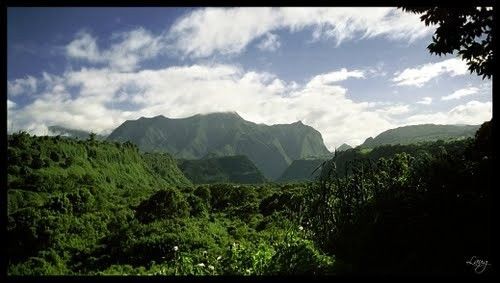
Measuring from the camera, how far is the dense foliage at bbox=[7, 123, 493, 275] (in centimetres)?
792

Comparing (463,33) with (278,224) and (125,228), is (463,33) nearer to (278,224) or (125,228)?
(278,224)

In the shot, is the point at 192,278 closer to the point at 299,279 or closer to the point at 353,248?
the point at 299,279

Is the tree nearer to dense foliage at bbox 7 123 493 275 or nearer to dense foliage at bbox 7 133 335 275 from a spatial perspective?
dense foliage at bbox 7 123 493 275

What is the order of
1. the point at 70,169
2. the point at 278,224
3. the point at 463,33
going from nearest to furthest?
the point at 463,33 → the point at 278,224 → the point at 70,169

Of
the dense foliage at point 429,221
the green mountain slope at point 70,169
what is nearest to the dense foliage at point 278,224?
the dense foliage at point 429,221

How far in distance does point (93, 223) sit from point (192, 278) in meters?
38.4

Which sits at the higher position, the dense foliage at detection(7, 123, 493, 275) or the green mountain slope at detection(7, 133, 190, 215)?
the green mountain slope at detection(7, 133, 190, 215)

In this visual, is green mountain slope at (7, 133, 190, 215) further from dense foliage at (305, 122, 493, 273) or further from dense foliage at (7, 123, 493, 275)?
dense foliage at (305, 122, 493, 273)

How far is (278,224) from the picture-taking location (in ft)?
114

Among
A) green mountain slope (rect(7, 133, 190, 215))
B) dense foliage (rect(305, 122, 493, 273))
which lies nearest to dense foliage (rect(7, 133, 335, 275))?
green mountain slope (rect(7, 133, 190, 215))

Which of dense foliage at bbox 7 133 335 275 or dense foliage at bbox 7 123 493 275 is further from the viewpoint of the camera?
dense foliage at bbox 7 133 335 275

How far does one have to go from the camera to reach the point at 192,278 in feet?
20.1

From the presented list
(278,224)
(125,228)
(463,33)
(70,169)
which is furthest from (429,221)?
(70,169)
